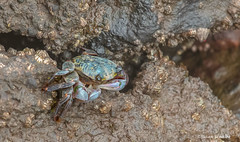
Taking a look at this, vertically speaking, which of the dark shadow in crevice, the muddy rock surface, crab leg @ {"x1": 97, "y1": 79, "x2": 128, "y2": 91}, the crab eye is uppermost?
the muddy rock surface

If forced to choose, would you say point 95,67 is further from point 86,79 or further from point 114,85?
point 114,85

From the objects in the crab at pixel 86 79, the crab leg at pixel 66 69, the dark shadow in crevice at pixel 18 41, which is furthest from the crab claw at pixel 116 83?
the dark shadow in crevice at pixel 18 41

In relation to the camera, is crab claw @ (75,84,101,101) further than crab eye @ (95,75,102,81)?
No

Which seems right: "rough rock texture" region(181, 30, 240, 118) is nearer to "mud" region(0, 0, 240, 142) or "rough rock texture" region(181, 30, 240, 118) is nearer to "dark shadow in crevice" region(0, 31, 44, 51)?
"mud" region(0, 0, 240, 142)

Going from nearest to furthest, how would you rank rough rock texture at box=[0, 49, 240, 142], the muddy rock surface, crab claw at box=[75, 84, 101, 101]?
rough rock texture at box=[0, 49, 240, 142]
crab claw at box=[75, 84, 101, 101]
the muddy rock surface

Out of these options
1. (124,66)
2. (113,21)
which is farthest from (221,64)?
(113,21)

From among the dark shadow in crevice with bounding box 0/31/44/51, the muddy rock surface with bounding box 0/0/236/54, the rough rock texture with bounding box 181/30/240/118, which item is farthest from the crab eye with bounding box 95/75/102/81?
the rough rock texture with bounding box 181/30/240/118

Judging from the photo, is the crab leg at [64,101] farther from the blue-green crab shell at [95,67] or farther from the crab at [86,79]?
the blue-green crab shell at [95,67]
